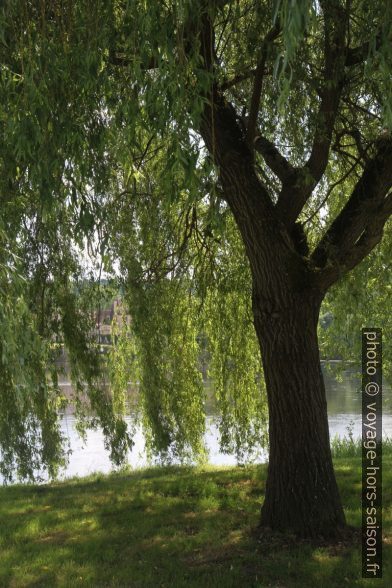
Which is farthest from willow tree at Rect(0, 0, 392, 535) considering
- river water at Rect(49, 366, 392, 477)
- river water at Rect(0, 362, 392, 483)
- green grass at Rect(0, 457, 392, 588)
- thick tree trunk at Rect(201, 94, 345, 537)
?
river water at Rect(49, 366, 392, 477)

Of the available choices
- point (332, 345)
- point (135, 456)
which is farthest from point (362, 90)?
point (135, 456)

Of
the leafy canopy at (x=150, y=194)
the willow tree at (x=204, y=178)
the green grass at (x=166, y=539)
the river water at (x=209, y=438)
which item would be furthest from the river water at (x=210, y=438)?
the willow tree at (x=204, y=178)

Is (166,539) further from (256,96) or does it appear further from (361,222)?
(256,96)

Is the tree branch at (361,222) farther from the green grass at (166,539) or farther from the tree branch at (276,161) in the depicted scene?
the green grass at (166,539)

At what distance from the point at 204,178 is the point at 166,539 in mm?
2640

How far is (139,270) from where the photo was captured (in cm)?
678

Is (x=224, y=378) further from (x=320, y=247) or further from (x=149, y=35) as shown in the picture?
(x=149, y=35)

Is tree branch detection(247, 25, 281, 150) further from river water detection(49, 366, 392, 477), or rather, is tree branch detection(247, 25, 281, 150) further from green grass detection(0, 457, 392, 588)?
river water detection(49, 366, 392, 477)

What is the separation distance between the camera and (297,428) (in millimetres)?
4867

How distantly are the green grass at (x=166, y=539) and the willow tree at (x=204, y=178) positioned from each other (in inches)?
16.2

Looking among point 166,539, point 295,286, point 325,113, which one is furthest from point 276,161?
point 166,539

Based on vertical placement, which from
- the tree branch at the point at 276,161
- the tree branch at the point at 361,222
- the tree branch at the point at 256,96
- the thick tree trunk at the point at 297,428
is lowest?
the thick tree trunk at the point at 297,428

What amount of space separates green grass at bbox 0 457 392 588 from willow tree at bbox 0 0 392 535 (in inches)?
16.2

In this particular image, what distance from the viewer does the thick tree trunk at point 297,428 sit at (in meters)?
4.82
